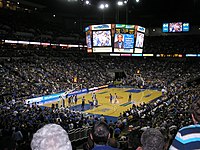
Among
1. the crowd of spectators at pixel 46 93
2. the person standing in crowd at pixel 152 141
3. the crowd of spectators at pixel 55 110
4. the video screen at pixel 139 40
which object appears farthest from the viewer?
the video screen at pixel 139 40

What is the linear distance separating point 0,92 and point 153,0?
3407 centimetres

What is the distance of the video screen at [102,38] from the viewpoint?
25672 mm

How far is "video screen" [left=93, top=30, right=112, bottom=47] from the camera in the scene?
25672mm

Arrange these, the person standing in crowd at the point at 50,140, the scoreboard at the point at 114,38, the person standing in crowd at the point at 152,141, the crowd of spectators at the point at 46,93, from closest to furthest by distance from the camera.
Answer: the person standing in crowd at the point at 50,140 → the person standing in crowd at the point at 152,141 → the crowd of spectators at the point at 46,93 → the scoreboard at the point at 114,38

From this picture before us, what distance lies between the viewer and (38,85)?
3647 centimetres

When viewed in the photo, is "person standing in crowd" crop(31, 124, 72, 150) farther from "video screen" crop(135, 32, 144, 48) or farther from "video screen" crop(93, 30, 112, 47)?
"video screen" crop(135, 32, 144, 48)

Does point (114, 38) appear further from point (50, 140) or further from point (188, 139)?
point (50, 140)

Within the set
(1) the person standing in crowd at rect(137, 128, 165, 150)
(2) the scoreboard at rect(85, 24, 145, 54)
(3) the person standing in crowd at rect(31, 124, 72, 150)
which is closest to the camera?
(3) the person standing in crowd at rect(31, 124, 72, 150)

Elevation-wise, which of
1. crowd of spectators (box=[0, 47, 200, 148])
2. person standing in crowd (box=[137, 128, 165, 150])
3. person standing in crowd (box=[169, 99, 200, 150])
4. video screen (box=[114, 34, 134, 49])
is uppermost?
video screen (box=[114, 34, 134, 49])

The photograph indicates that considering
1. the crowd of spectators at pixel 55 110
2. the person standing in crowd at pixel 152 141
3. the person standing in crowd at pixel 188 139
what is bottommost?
the crowd of spectators at pixel 55 110

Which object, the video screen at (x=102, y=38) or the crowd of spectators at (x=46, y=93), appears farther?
the video screen at (x=102, y=38)

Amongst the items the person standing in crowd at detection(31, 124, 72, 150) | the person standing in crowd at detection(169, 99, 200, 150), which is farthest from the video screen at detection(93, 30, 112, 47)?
the person standing in crowd at detection(31, 124, 72, 150)

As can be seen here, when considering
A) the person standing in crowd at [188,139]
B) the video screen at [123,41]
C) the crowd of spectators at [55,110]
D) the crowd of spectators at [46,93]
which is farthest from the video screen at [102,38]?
the person standing in crowd at [188,139]

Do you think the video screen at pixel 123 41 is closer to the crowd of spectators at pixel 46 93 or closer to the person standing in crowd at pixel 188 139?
the crowd of spectators at pixel 46 93
